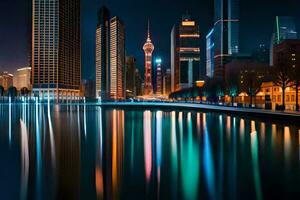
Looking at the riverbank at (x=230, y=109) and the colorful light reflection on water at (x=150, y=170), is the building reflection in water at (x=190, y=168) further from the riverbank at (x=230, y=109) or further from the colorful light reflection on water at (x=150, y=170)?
the riverbank at (x=230, y=109)

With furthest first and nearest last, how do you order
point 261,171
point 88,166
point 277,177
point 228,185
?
1. point 88,166
2. point 261,171
3. point 277,177
4. point 228,185

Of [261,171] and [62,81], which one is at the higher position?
[62,81]

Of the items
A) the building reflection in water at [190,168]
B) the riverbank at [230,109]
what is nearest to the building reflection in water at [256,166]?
the building reflection in water at [190,168]

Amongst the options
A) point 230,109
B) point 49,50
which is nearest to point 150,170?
point 230,109

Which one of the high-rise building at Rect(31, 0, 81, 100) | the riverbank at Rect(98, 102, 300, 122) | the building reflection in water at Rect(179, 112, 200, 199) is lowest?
the building reflection in water at Rect(179, 112, 200, 199)

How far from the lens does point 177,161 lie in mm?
14234

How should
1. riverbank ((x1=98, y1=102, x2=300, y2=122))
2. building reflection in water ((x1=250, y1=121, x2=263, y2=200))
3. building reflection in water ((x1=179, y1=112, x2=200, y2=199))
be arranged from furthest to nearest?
riverbank ((x1=98, y1=102, x2=300, y2=122)) < building reflection in water ((x1=179, y1=112, x2=200, y2=199)) < building reflection in water ((x1=250, y1=121, x2=263, y2=200))

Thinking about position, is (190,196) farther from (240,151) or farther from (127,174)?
(240,151)

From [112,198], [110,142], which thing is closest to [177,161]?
[112,198]

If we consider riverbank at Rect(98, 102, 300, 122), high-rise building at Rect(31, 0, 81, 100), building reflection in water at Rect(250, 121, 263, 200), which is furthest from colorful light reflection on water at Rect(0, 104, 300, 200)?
high-rise building at Rect(31, 0, 81, 100)

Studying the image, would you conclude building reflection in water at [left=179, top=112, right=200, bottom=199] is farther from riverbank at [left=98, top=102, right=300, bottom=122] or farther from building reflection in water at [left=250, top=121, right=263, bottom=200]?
riverbank at [left=98, top=102, right=300, bottom=122]

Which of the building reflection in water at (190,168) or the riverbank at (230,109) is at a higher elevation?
the riverbank at (230,109)

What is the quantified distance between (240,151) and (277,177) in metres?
5.21

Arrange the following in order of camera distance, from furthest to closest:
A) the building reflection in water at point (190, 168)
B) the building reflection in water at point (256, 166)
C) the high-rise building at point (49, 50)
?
the high-rise building at point (49, 50) → the building reflection in water at point (190, 168) → the building reflection in water at point (256, 166)
